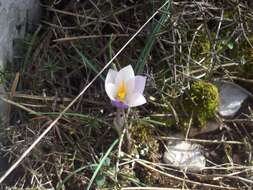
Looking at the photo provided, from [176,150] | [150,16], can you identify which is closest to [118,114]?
[176,150]

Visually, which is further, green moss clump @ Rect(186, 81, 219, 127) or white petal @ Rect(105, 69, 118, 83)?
green moss clump @ Rect(186, 81, 219, 127)

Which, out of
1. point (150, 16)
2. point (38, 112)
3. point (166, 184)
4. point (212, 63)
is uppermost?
point (150, 16)

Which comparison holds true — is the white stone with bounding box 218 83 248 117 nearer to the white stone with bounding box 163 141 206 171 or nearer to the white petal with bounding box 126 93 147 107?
the white stone with bounding box 163 141 206 171

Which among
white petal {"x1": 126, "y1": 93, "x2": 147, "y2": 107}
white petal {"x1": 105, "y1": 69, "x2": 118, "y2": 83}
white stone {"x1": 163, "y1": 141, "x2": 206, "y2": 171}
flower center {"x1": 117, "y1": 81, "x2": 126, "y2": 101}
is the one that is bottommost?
white stone {"x1": 163, "y1": 141, "x2": 206, "y2": 171}

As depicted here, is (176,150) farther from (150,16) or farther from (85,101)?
(150,16)

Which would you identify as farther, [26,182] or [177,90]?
[177,90]

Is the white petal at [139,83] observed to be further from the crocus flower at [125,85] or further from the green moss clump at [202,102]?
the green moss clump at [202,102]

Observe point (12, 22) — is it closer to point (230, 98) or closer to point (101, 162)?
point (101, 162)

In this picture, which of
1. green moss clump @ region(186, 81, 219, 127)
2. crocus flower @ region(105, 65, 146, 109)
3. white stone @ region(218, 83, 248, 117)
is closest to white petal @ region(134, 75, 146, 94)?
crocus flower @ region(105, 65, 146, 109)
